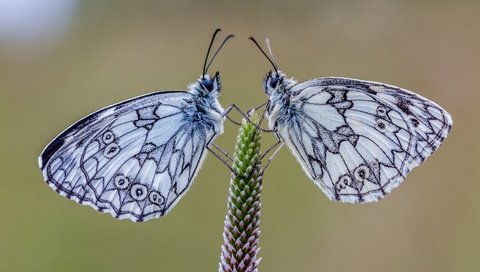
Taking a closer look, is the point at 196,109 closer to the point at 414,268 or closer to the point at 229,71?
the point at 414,268

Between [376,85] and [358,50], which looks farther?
[358,50]

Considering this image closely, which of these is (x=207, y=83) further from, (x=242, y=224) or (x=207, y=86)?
(x=242, y=224)

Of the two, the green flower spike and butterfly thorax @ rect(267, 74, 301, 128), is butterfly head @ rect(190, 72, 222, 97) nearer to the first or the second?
butterfly thorax @ rect(267, 74, 301, 128)

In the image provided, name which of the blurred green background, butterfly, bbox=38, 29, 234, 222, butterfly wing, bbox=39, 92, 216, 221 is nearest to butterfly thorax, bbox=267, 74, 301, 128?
butterfly, bbox=38, 29, 234, 222

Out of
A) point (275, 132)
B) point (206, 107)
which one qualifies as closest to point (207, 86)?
point (206, 107)

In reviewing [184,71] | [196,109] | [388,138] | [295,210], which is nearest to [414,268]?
[295,210]

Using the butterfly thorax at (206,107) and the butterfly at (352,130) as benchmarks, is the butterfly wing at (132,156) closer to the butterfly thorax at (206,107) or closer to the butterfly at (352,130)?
the butterfly thorax at (206,107)
